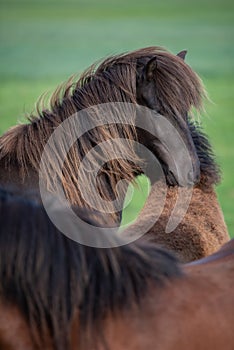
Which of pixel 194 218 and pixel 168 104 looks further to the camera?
pixel 168 104

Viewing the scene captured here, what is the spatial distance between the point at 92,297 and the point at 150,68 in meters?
2.54

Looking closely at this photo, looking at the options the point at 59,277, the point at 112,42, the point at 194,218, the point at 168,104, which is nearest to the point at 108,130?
the point at 168,104

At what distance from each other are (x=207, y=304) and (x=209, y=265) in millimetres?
241

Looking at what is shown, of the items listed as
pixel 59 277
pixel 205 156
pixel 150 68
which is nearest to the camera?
pixel 59 277

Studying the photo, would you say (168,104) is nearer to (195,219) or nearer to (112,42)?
(195,219)

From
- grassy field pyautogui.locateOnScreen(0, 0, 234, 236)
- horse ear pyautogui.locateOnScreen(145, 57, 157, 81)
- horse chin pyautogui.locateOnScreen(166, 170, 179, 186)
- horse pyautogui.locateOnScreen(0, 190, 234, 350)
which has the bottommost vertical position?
grassy field pyautogui.locateOnScreen(0, 0, 234, 236)

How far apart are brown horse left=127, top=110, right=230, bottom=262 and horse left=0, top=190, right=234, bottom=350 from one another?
184cm

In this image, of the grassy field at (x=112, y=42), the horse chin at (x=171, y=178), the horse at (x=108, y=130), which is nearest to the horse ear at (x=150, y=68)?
the horse at (x=108, y=130)

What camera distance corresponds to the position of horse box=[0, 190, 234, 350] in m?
2.46

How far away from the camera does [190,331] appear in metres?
2.54

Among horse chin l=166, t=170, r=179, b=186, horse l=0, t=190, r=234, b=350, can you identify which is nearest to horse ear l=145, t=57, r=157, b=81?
horse chin l=166, t=170, r=179, b=186

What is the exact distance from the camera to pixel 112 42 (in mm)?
35875

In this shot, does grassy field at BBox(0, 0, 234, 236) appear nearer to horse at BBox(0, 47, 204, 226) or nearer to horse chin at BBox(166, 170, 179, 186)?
horse at BBox(0, 47, 204, 226)

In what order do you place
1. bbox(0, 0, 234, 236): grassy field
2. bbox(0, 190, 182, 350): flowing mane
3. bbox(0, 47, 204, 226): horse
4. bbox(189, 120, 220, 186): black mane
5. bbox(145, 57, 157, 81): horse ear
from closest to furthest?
1. bbox(0, 190, 182, 350): flowing mane
2. bbox(0, 47, 204, 226): horse
3. bbox(145, 57, 157, 81): horse ear
4. bbox(189, 120, 220, 186): black mane
5. bbox(0, 0, 234, 236): grassy field
